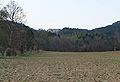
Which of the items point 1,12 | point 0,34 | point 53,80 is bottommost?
point 53,80

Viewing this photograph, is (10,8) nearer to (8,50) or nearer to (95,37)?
(8,50)

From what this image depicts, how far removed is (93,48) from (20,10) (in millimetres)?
90570

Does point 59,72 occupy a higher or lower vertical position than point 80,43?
lower

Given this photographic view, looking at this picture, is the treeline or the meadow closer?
Answer: the meadow

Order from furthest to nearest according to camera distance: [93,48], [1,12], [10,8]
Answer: [93,48] → [10,8] → [1,12]

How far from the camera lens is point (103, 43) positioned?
147875 mm

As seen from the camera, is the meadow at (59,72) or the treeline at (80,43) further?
the treeline at (80,43)

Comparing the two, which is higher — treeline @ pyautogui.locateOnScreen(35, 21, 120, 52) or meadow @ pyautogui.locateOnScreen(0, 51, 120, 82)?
treeline @ pyautogui.locateOnScreen(35, 21, 120, 52)

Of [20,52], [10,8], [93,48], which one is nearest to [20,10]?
[10,8]

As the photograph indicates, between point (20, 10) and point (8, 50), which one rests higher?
point (20, 10)

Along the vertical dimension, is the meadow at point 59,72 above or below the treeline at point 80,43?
below

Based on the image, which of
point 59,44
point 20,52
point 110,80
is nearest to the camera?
point 110,80

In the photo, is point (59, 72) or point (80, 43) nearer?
point (59, 72)

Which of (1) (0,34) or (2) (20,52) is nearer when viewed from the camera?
(1) (0,34)
